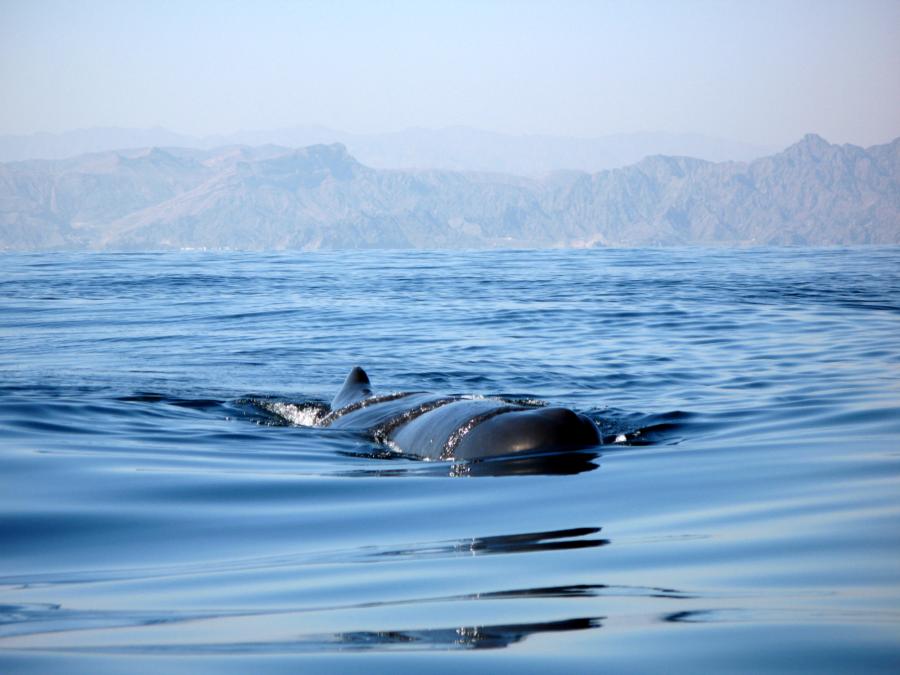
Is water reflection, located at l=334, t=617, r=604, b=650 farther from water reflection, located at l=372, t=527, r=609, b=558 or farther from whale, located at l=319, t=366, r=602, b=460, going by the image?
whale, located at l=319, t=366, r=602, b=460

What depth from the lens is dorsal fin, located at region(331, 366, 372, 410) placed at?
516 inches

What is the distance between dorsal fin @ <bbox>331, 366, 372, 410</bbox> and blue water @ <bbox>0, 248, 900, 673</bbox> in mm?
585

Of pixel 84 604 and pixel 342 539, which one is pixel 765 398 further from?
pixel 84 604

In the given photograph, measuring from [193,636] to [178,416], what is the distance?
9.42 meters

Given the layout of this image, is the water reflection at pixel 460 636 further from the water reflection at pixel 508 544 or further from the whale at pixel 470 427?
the whale at pixel 470 427

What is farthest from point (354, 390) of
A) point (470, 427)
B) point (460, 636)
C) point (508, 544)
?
point (460, 636)

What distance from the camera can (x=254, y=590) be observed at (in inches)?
193

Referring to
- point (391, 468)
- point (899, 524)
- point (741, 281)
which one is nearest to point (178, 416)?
point (391, 468)

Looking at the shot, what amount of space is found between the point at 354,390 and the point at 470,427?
4.02m

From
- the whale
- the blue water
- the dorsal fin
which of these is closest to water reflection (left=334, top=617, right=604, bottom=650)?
the blue water

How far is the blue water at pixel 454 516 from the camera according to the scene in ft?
12.5

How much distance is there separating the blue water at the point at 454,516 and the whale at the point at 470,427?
10.3 inches

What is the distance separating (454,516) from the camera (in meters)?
6.93

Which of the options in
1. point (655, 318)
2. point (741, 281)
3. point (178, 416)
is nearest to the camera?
point (178, 416)
